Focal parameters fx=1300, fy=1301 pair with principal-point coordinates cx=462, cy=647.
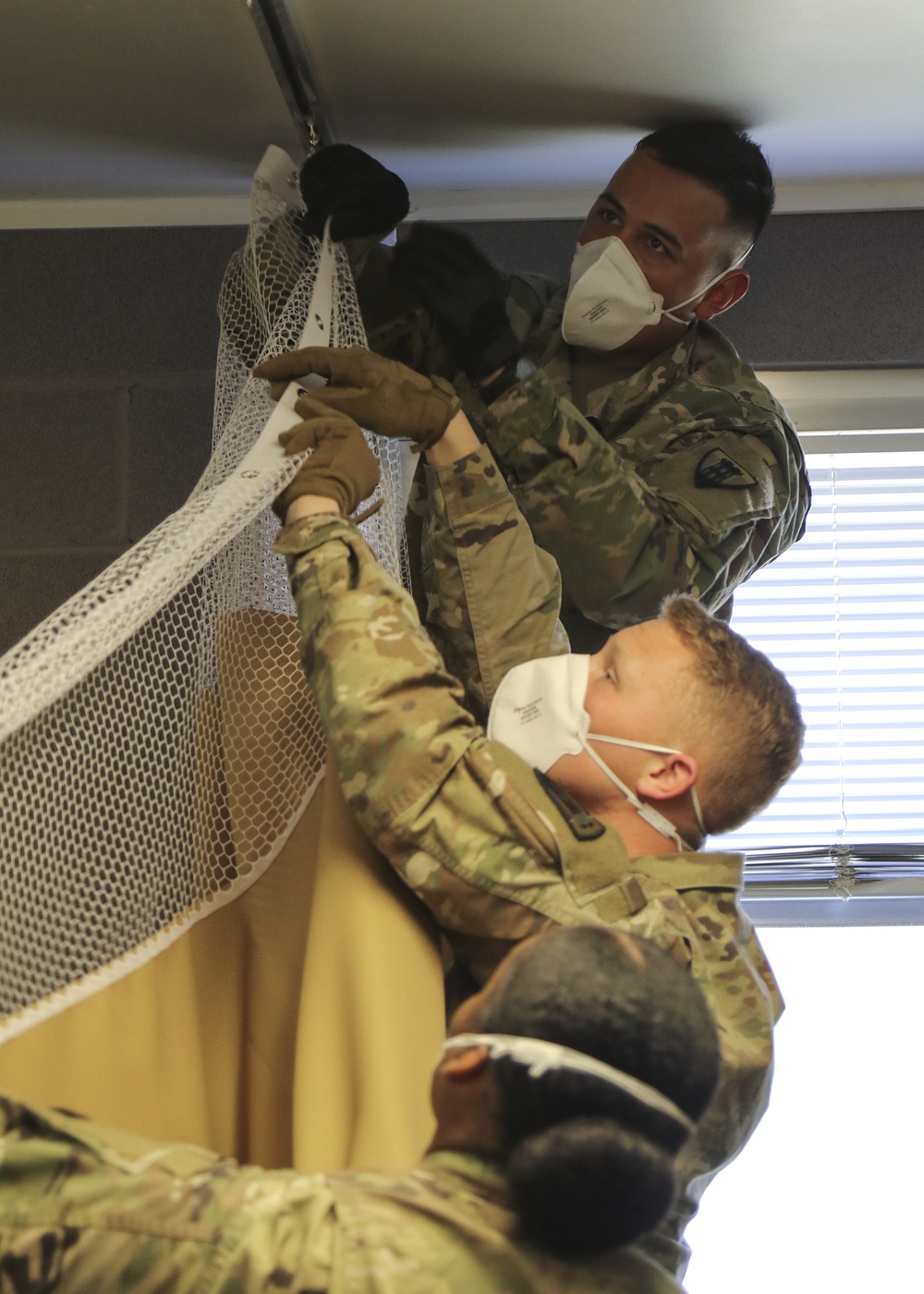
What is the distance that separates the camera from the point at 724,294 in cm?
191

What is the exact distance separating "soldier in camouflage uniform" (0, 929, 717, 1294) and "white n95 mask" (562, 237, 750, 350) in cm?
117

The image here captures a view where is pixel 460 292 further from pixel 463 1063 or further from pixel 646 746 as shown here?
pixel 463 1063

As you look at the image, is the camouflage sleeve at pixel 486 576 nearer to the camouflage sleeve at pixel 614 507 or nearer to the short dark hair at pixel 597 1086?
the camouflage sleeve at pixel 614 507

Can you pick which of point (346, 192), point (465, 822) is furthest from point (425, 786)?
point (346, 192)

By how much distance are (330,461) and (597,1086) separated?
0.66 m

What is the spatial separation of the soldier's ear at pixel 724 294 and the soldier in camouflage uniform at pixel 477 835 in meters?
0.94

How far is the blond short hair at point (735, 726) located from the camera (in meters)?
1.21

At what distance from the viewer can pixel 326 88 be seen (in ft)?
5.56

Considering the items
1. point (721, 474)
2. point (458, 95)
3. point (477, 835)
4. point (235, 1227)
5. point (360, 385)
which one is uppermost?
point (458, 95)

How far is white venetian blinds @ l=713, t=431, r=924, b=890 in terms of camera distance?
2.19 metres

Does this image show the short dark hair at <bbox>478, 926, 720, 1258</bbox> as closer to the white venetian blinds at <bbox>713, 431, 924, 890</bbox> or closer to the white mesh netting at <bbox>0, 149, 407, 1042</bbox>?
the white mesh netting at <bbox>0, 149, 407, 1042</bbox>

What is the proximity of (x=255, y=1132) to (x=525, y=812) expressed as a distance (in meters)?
0.37

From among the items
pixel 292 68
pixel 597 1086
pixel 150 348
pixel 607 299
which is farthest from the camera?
pixel 150 348

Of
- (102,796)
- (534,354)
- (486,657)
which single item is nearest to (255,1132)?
(102,796)
